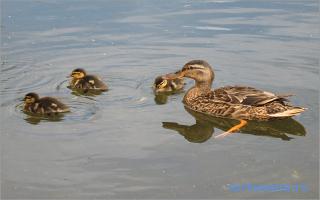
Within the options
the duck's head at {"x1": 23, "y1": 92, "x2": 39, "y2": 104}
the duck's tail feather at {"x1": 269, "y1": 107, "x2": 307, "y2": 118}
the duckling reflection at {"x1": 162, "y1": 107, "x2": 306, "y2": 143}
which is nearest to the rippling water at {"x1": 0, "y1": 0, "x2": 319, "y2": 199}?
the duckling reflection at {"x1": 162, "y1": 107, "x2": 306, "y2": 143}

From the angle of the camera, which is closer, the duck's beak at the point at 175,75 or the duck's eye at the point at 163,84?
the duck's beak at the point at 175,75

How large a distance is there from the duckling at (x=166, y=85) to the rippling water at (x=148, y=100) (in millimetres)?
146

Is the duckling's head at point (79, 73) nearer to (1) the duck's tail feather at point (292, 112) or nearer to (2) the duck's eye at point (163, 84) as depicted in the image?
(2) the duck's eye at point (163, 84)

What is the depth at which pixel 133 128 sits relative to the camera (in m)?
6.05

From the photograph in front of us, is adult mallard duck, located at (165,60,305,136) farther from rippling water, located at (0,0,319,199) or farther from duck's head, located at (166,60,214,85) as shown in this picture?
rippling water, located at (0,0,319,199)

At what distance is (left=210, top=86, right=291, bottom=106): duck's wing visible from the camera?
20.6ft

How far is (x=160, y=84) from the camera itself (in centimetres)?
744

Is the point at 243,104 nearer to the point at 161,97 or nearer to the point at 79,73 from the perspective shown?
the point at 161,97

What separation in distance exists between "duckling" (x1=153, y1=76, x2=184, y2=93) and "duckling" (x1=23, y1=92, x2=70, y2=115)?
1.37 m

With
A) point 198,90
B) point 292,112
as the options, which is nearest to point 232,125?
point 292,112

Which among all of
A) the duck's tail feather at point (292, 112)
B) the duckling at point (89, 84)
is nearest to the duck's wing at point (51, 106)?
the duckling at point (89, 84)

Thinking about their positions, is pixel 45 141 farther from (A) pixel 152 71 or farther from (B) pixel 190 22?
(B) pixel 190 22

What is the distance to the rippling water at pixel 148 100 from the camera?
4852 mm

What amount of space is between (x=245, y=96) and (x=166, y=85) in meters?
1.41
